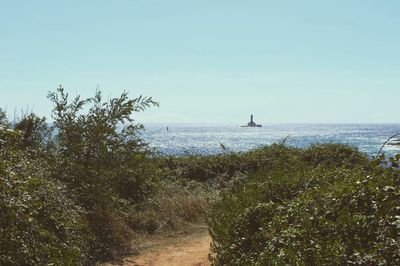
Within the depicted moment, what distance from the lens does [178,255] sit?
1006 cm

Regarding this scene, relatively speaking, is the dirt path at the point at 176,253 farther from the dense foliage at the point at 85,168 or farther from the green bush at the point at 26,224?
the green bush at the point at 26,224

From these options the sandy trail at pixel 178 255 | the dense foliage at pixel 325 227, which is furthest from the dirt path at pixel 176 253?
the dense foliage at pixel 325 227

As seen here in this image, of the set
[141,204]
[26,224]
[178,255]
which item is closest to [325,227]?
[26,224]

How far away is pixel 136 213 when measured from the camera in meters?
13.0

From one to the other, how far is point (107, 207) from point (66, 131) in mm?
2255

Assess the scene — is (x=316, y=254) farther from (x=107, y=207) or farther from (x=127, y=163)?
(x=127, y=163)

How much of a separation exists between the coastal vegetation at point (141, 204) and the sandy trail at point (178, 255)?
70cm

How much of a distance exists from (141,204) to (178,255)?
3.83 metres

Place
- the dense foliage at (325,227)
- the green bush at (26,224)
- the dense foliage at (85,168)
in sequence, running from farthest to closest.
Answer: the dense foliage at (85,168) → the green bush at (26,224) → the dense foliage at (325,227)

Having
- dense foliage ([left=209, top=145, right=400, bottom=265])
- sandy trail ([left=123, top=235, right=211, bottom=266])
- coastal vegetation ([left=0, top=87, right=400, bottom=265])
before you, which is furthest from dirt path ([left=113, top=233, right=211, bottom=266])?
dense foliage ([left=209, top=145, right=400, bottom=265])

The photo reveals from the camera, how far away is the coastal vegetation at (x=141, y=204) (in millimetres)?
4574

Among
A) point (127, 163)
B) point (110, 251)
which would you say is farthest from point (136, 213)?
point (110, 251)

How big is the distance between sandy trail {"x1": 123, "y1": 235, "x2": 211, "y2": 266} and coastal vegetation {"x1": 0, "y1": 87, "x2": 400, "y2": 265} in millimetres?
699

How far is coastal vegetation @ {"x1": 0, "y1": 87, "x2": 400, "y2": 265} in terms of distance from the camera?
4574 millimetres
